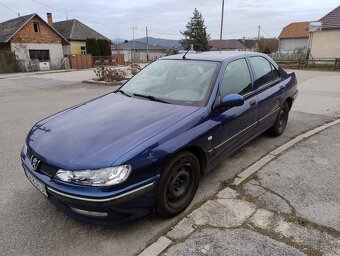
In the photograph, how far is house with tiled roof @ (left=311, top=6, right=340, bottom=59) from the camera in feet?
88.3

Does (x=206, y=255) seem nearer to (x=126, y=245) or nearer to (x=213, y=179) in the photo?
(x=126, y=245)

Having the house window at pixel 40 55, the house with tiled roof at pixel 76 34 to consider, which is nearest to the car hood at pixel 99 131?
the house window at pixel 40 55

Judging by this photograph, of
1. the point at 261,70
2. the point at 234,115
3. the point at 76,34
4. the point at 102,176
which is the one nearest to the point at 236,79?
the point at 234,115

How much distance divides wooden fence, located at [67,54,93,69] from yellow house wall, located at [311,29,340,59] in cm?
2466

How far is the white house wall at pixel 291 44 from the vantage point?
52.0m

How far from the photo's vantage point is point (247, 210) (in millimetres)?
3070

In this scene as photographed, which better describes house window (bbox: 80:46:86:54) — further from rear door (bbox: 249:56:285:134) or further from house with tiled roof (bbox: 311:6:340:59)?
rear door (bbox: 249:56:285:134)

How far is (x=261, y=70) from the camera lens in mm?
4562

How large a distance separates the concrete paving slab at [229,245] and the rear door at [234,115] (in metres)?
0.97

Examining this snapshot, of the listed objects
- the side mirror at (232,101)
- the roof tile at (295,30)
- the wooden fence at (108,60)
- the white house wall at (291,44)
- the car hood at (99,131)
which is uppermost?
the roof tile at (295,30)

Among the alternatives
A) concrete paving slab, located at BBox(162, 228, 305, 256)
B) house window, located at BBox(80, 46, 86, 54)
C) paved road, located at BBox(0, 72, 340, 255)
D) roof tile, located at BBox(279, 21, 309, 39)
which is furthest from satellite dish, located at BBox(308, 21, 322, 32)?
concrete paving slab, located at BBox(162, 228, 305, 256)

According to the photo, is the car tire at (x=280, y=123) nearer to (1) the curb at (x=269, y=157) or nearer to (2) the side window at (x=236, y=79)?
(1) the curb at (x=269, y=157)

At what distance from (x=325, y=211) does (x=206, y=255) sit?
1.48m

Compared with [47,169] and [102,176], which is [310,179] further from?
[47,169]
